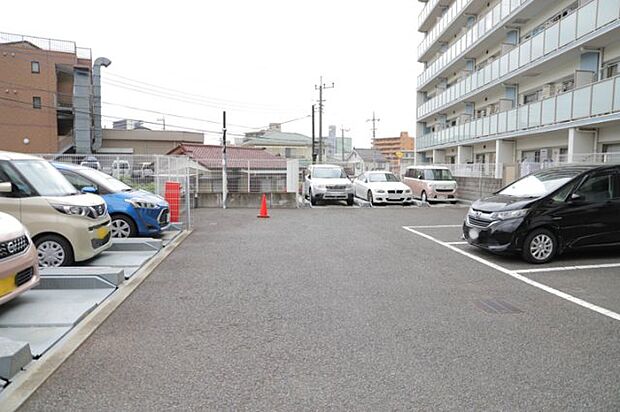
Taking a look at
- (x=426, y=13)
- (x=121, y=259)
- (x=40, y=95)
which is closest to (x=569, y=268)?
(x=121, y=259)

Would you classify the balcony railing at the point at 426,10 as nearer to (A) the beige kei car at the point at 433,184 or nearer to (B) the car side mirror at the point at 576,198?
(A) the beige kei car at the point at 433,184

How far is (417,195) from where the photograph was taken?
827 inches

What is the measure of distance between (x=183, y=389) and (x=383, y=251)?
233 inches

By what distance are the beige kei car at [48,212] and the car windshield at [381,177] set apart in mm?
14383

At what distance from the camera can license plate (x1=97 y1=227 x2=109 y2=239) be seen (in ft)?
23.3

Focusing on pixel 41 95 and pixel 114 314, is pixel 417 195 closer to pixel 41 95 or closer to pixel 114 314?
pixel 114 314

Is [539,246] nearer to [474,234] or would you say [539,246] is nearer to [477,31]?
[474,234]

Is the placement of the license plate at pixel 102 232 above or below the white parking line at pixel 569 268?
above

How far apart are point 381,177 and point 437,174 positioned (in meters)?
2.54

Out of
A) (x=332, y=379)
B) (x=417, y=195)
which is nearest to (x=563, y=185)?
(x=332, y=379)

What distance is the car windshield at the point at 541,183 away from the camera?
798 centimetres

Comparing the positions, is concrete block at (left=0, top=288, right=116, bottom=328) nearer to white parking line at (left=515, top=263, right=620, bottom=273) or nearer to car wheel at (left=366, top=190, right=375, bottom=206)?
white parking line at (left=515, top=263, right=620, bottom=273)

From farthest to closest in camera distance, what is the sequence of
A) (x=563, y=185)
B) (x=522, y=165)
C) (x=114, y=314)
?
(x=522, y=165) < (x=563, y=185) < (x=114, y=314)

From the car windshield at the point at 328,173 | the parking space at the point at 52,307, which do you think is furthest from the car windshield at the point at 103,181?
the car windshield at the point at 328,173
